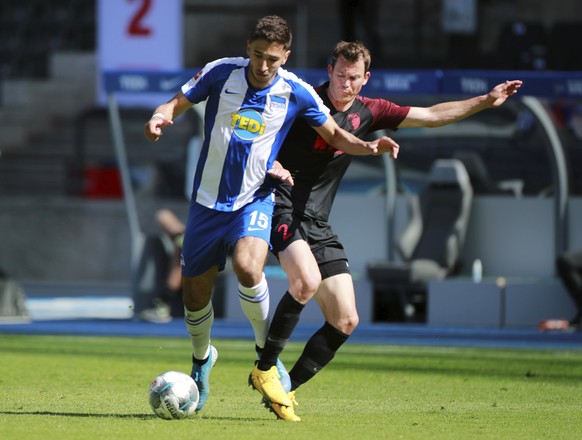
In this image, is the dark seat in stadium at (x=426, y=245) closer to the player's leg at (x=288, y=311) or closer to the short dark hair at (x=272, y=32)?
the player's leg at (x=288, y=311)

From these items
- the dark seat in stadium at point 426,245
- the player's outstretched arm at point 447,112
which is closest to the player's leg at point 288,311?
the player's outstretched arm at point 447,112

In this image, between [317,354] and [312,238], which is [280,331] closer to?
[317,354]

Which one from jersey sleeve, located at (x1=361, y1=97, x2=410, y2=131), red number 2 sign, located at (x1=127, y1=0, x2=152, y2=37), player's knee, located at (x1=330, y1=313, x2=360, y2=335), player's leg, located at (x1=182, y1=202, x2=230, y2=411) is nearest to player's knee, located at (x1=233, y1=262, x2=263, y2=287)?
player's leg, located at (x1=182, y1=202, x2=230, y2=411)

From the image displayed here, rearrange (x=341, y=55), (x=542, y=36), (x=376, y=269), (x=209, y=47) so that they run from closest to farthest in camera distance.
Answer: (x=341, y=55)
(x=376, y=269)
(x=542, y=36)
(x=209, y=47)

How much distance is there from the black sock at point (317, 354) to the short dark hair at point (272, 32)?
1655 millimetres

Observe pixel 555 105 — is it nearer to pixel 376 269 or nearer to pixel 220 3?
pixel 376 269

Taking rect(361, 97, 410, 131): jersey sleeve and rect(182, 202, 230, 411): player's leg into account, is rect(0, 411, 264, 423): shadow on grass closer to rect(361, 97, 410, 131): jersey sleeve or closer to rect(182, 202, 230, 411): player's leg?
rect(182, 202, 230, 411): player's leg

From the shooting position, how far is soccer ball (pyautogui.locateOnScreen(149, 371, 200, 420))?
765 cm

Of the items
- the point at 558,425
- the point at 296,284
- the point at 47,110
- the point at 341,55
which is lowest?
the point at 47,110

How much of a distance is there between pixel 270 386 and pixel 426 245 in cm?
894

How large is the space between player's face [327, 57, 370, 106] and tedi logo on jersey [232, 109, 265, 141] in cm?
67

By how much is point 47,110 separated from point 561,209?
1115 cm

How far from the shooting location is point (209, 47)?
77.2ft

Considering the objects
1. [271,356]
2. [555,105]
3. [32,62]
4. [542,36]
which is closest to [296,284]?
[271,356]
